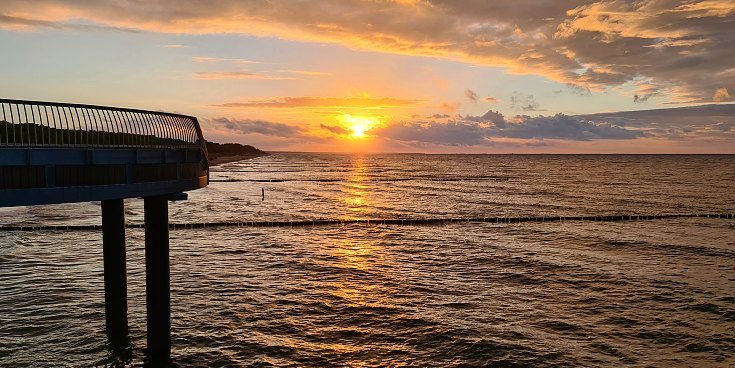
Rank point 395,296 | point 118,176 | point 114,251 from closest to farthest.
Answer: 1. point 118,176
2. point 114,251
3. point 395,296

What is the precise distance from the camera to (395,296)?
31609mm

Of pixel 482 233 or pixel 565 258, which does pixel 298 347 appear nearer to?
pixel 565 258

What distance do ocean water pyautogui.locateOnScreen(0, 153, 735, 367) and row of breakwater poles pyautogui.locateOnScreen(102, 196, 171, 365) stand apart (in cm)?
107

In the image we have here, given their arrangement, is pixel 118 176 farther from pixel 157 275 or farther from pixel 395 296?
pixel 395 296

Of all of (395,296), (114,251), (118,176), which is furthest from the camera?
(395,296)

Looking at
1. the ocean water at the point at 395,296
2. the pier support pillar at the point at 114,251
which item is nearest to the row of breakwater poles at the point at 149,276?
the pier support pillar at the point at 114,251

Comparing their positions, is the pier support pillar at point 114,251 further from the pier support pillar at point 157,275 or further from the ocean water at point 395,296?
the pier support pillar at point 157,275

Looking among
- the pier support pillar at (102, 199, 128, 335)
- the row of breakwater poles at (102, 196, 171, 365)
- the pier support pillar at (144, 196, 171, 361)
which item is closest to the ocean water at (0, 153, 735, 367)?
the row of breakwater poles at (102, 196, 171, 365)

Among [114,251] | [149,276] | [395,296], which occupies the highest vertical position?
[114,251]

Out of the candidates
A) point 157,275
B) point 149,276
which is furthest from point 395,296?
point 149,276

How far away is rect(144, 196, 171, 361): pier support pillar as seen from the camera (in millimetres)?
19375

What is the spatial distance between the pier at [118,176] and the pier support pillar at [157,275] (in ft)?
0.11

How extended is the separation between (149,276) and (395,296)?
15555 mm

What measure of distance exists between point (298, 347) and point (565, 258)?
28.1m
